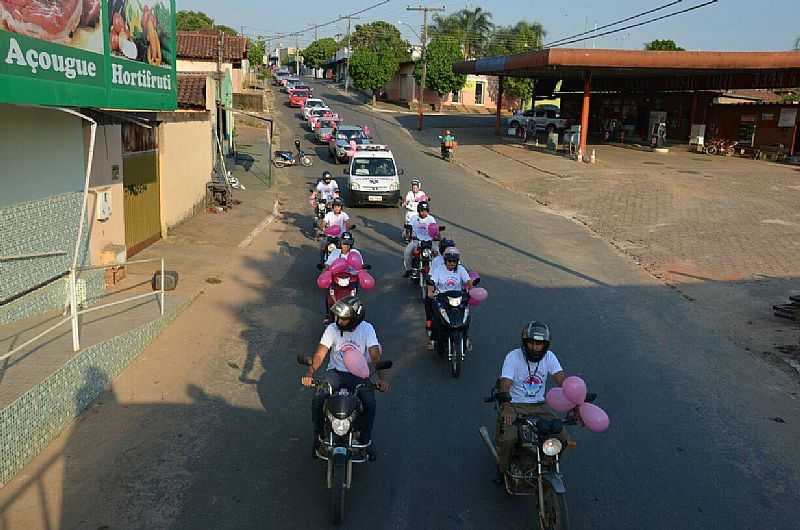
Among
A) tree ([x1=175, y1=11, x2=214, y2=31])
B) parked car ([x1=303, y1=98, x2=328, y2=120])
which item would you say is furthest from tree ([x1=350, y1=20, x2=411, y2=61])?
parked car ([x1=303, y1=98, x2=328, y2=120])

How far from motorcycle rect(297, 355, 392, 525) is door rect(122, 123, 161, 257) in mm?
9925

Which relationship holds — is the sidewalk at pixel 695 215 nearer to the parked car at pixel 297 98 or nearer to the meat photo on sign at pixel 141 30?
the meat photo on sign at pixel 141 30

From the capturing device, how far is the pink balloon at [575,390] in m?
5.53

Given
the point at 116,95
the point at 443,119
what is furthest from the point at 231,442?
the point at 443,119

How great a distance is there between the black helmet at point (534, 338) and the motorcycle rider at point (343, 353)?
4.04ft

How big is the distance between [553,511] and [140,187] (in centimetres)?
1264

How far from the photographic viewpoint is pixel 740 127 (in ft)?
131

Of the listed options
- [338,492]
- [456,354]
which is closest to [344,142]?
[456,354]

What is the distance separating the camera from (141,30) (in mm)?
12766

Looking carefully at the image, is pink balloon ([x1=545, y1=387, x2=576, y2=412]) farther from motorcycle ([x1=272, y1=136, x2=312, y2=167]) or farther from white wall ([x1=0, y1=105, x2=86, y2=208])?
motorcycle ([x1=272, y1=136, x2=312, y2=167])

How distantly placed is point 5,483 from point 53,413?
97cm

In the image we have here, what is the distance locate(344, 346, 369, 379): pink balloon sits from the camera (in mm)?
6113

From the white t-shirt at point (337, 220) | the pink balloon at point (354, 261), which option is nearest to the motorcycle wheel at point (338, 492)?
the pink balloon at point (354, 261)

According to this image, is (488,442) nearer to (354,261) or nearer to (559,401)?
(559,401)
